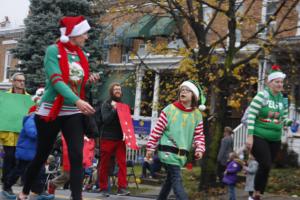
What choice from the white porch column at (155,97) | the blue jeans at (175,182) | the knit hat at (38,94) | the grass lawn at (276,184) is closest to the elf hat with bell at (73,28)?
the blue jeans at (175,182)

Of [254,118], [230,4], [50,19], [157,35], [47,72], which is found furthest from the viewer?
[50,19]

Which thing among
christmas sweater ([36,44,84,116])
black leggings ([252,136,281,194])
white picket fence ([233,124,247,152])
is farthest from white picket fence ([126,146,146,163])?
christmas sweater ([36,44,84,116])

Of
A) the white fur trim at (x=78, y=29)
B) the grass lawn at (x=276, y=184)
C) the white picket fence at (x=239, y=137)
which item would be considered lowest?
the grass lawn at (x=276, y=184)

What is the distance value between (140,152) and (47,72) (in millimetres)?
17533

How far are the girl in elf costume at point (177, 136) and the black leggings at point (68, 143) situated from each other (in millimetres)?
1248

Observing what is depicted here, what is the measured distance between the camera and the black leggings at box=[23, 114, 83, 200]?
619cm

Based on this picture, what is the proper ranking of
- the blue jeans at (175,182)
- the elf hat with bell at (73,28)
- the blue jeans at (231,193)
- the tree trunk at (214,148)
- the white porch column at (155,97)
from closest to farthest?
the elf hat with bell at (73,28), the blue jeans at (175,182), the blue jeans at (231,193), the tree trunk at (214,148), the white porch column at (155,97)

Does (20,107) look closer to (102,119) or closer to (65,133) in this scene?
(102,119)

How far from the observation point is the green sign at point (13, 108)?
926cm

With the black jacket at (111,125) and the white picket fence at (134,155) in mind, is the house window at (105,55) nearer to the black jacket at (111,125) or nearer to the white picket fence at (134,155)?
the white picket fence at (134,155)

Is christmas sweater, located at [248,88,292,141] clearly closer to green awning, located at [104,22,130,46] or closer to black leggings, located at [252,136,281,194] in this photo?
black leggings, located at [252,136,281,194]

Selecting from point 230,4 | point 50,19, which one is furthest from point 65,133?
point 50,19

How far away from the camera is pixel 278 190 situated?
13.4 m

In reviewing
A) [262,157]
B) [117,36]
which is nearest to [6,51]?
[117,36]
